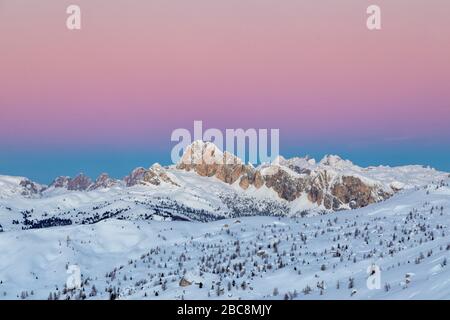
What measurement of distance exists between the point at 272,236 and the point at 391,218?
15.5 m

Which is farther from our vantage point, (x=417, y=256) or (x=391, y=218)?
(x=391, y=218)

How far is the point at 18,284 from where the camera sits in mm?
73188

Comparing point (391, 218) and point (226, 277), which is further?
point (391, 218)

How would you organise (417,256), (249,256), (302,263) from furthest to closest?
(249,256) → (302,263) → (417,256)

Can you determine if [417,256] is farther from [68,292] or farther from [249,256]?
[68,292]

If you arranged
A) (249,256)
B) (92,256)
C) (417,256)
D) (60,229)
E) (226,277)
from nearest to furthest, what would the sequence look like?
(417,256), (226,277), (249,256), (92,256), (60,229)

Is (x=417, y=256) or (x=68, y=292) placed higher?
(x=417, y=256)

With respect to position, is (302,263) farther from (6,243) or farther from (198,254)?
(6,243)

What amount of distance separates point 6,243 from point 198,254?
34.3m

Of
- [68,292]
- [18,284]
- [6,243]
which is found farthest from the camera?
[6,243]

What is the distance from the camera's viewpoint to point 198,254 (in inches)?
2943
